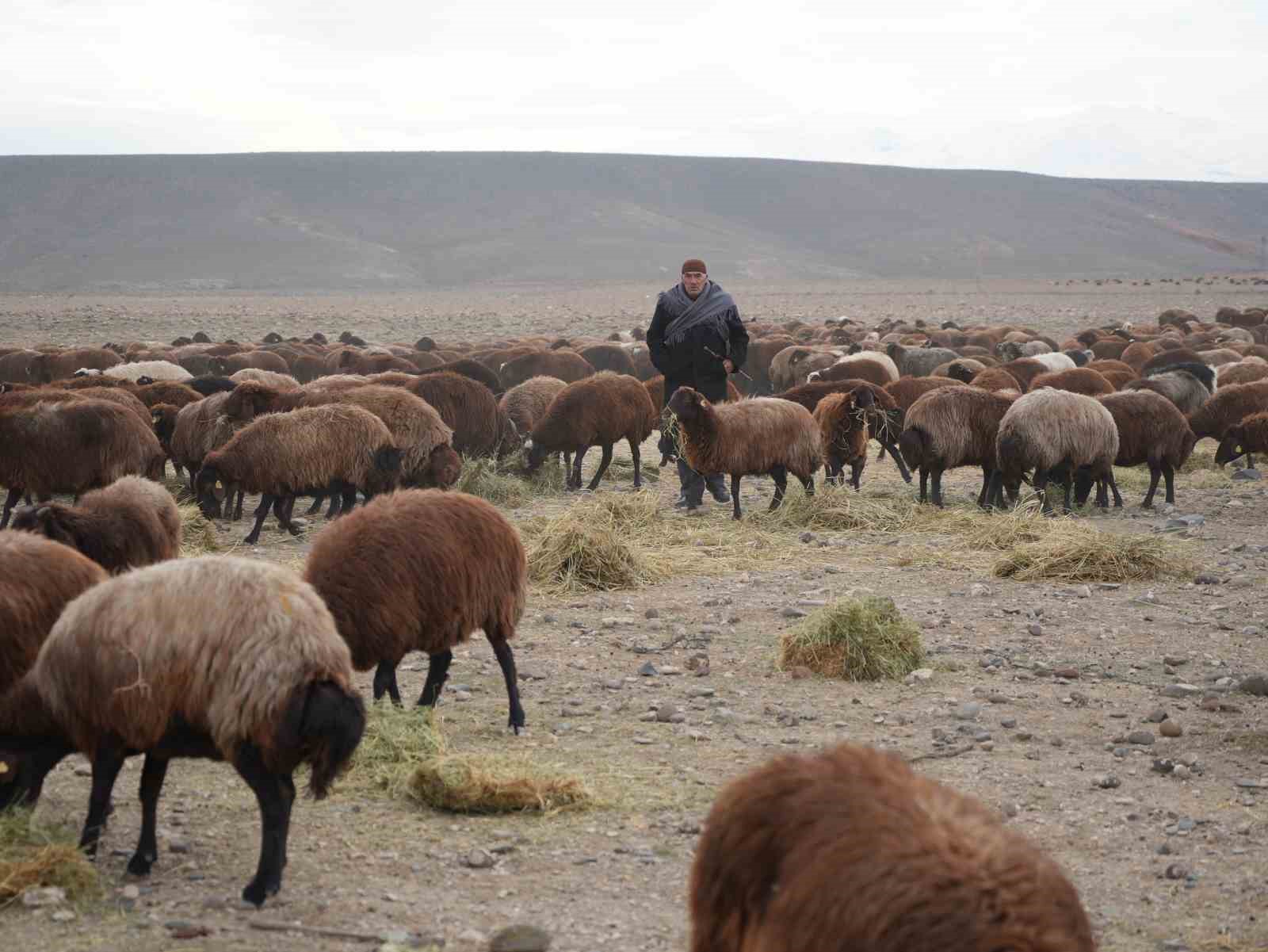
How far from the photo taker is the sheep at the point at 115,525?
22.3 feet

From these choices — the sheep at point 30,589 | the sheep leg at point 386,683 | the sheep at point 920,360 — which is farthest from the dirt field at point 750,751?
the sheep at point 920,360

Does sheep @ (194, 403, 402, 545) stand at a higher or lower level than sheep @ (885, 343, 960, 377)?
lower

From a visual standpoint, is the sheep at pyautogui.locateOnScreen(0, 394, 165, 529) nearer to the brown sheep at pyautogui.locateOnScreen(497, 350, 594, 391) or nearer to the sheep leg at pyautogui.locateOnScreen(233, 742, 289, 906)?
the sheep leg at pyautogui.locateOnScreen(233, 742, 289, 906)

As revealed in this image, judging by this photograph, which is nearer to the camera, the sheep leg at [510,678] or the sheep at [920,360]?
the sheep leg at [510,678]

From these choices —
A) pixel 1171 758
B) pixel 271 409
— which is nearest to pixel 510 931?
pixel 1171 758

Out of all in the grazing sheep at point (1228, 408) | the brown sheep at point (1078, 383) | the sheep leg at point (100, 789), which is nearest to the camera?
the sheep leg at point (100, 789)

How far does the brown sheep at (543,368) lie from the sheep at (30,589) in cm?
1749

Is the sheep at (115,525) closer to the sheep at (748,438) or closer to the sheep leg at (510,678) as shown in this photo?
the sheep leg at (510,678)

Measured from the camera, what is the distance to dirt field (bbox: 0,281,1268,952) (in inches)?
183

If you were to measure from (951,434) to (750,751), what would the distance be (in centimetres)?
765

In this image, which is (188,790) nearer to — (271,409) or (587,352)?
(271,409)

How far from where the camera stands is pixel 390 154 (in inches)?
5763

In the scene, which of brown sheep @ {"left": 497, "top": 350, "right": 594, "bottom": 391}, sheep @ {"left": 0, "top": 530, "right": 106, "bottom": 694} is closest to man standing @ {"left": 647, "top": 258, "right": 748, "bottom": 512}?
sheep @ {"left": 0, "top": 530, "right": 106, "bottom": 694}

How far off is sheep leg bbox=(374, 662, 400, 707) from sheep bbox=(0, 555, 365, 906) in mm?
1633
